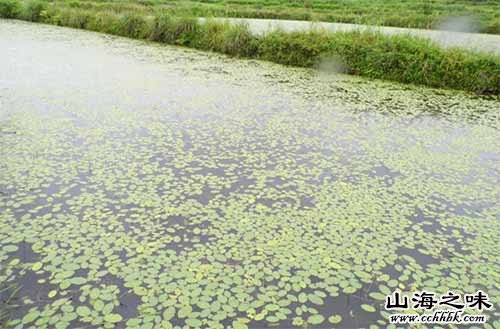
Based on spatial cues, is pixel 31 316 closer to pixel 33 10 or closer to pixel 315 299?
pixel 315 299

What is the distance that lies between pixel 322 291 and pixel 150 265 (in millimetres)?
932

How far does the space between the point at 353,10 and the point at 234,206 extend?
15101 mm

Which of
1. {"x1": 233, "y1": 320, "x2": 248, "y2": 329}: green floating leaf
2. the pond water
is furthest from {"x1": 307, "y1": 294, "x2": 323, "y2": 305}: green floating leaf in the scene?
{"x1": 233, "y1": 320, "x2": 248, "y2": 329}: green floating leaf

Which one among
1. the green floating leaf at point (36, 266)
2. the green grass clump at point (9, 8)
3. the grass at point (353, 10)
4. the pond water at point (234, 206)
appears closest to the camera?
the pond water at point (234, 206)

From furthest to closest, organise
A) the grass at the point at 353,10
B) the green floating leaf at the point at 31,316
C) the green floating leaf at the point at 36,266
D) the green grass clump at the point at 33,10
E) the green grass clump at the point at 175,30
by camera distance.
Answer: the green grass clump at the point at 33,10 → the grass at the point at 353,10 → the green grass clump at the point at 175,30 → the green floating leaf at the point at 36,266 → the green floating leaf at the point at 31,316

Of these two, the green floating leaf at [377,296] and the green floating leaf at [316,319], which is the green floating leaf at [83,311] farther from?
the green floating leaf at [377,296]

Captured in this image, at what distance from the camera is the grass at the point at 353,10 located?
12492 millimetres

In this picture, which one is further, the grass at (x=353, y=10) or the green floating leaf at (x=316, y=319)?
the grass at (x=353, y=10)

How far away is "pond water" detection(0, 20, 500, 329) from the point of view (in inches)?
77.7

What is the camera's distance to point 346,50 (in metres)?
7.55

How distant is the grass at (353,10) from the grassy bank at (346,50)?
1527 millimetres

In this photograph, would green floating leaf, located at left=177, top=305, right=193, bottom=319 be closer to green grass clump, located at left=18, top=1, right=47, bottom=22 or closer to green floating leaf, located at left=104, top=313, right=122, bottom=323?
green floating leaf, located at left=104, top=313, right=122, bottom=323

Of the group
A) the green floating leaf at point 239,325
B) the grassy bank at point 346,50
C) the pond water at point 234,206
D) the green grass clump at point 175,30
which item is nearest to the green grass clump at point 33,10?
the grassy bank at point 346,50

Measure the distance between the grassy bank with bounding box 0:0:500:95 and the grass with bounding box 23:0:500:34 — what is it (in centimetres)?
153
